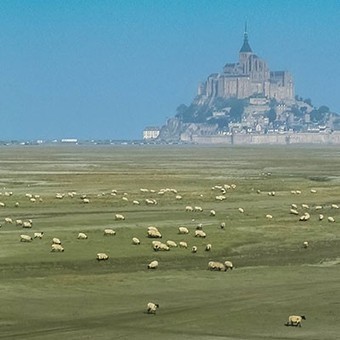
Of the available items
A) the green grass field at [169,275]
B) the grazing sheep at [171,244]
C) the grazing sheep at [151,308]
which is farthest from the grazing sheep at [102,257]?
the grazing sheep at [151,308]

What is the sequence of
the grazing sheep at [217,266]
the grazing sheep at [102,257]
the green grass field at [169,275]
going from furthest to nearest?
the grazing sheep at [102,257]
the grazing sheep at [217,266]
the green grass field at [169,275]

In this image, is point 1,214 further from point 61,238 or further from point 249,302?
point 249,302

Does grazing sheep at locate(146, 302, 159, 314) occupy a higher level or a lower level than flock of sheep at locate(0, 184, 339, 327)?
lower

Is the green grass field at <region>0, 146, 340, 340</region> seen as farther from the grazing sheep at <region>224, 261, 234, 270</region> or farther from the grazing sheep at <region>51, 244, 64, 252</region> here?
the grazing sheep at <region>224, 261, 234, 270</region>

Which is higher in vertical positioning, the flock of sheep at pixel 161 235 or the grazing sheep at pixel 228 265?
the flock of sheep at pixel 161 235

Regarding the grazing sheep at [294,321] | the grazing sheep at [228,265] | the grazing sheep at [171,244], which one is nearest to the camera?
the grazing sheep at [294,321]

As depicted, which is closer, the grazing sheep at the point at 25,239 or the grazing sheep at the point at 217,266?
the grazing sheep at the point at 217,266

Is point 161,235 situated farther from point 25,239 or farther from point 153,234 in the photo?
point 25,239

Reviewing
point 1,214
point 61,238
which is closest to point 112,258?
point 61,238

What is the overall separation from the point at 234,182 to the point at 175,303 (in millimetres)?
55015

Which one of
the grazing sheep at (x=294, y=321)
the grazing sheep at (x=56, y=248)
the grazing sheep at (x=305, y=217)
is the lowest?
the grazing sheep at (x=294, y=321)

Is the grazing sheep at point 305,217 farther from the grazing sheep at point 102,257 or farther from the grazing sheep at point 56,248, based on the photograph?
the grazing sheep at point 102,257

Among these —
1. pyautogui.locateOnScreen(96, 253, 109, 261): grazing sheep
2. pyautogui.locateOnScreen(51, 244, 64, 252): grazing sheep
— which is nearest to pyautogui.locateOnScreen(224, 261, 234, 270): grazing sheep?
pyautogui.locateOnScreen(96, 253, 109, 261): grazing sheep

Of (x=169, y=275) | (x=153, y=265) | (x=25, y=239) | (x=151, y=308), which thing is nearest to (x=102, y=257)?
(x=153, y=265)
